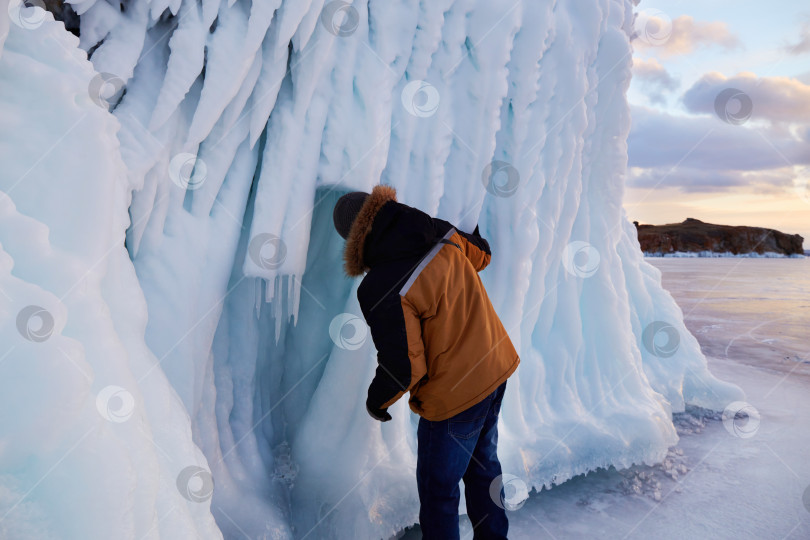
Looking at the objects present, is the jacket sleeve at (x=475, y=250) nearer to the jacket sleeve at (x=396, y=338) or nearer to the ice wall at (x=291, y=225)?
the ice wall at (x=291, y=225)

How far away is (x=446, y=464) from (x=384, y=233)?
807 mm

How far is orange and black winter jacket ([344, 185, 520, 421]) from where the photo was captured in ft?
4.91

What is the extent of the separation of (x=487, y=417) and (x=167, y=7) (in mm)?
1770

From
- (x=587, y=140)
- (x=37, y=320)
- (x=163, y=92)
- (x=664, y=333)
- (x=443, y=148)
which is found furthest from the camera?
(x=664, y=333)

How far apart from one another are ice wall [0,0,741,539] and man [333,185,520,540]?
45 cm

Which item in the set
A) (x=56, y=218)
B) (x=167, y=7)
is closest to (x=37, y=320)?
(x=56, y=218)

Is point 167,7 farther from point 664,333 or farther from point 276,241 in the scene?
point 664,333

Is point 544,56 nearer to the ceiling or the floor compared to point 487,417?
nearer to the ceiling

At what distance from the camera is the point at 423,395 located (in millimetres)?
1619

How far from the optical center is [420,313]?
1536 millimetres

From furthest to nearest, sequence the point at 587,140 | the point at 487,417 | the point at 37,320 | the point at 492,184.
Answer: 1. the point at 587,140
2. the point at 492,184
3. the point at 487,417
4. the point at 37,320

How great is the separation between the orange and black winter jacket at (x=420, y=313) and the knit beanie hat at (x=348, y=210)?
7 cm

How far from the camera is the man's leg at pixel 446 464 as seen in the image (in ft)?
5.32

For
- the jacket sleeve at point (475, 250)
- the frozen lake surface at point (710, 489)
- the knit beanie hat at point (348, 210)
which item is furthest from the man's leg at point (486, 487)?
the knit beanie hat at point (348, 210)
